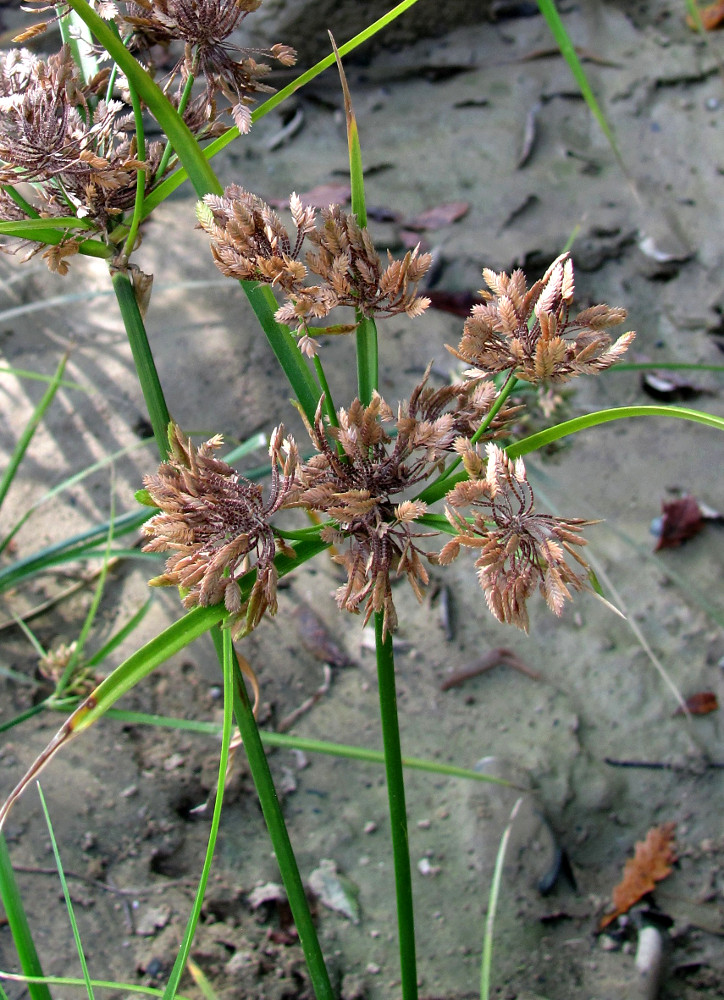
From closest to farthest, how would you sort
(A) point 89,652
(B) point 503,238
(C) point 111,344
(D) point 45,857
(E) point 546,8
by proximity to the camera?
(E) point 546,8 < (D) point 45,857 < (A) point 89,652 < (C) point 111,344 < (B) point 503,238

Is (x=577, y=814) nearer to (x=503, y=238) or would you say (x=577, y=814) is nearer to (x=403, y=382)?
(x=403, y=382)

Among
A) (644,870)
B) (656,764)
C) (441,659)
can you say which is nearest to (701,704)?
(656,764)

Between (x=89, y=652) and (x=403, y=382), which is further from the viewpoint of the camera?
(x=403, y=382)

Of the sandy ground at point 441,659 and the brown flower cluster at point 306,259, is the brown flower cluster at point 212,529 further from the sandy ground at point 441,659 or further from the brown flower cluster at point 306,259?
the sandy ground at point 441,659

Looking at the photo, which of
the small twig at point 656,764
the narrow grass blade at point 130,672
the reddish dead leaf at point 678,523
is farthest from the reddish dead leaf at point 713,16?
the narrow grass blade at point 130,672

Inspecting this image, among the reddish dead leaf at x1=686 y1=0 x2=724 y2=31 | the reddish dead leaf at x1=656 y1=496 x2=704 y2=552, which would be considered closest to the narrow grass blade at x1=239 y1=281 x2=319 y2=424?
the reddish dead leaf at x1=656 y1=496 x2=704 y2=552

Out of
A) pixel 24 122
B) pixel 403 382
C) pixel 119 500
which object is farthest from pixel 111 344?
pixel 24 122

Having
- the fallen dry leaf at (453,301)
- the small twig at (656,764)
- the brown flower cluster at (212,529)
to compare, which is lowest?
the small twig at (656,764)
